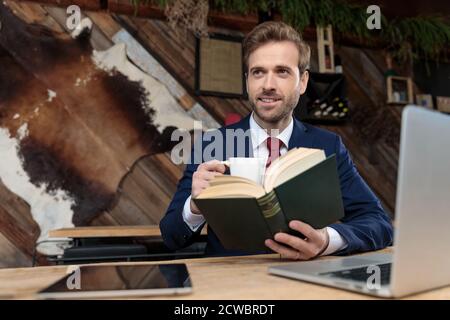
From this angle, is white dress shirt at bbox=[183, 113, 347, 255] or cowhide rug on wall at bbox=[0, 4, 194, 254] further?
cowhide rug on wall at bbox=[0, 4, 194, 254]

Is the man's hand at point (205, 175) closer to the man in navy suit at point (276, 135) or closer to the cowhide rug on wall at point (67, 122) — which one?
the man in navy suit at point (276, 135)

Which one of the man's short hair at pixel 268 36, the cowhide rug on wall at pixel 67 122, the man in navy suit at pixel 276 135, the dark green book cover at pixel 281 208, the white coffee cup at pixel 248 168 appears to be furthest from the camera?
the cowhide rug on wall at pixel 67 122

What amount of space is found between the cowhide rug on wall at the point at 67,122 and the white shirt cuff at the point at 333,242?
76.1 inches

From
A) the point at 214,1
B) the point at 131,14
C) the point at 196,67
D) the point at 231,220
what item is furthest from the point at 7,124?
the point at 231,220

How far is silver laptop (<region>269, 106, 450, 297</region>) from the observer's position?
588 mm

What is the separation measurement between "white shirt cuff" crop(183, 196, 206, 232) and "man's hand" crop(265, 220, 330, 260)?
354 mm

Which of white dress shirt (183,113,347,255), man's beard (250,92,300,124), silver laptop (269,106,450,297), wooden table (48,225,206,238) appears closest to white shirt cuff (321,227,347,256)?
white dress shirt (183,113,347,255)

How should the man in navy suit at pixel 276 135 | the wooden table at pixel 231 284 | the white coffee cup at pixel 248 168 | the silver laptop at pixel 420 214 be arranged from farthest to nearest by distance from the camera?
the man in navy suit at pixel 276 135, the white coffee cup at pixel 248 168, the wooden table at pixel 231 284, the silver laptop at pixel 420 214

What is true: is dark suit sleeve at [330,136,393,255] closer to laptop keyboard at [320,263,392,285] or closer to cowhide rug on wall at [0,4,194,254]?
laptop keyboard at [320,263,392,285]

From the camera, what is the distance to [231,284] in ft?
2.60

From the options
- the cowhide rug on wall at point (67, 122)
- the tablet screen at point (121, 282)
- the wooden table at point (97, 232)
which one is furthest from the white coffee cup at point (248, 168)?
the cowhide rug on wall at point (67, 122)

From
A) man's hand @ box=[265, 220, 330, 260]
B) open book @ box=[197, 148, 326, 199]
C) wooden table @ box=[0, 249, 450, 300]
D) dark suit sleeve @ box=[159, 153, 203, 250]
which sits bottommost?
wooden table @ box=[0, 249, 450, 300]

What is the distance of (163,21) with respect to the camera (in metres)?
3.29

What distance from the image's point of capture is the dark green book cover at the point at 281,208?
92 centimetres
